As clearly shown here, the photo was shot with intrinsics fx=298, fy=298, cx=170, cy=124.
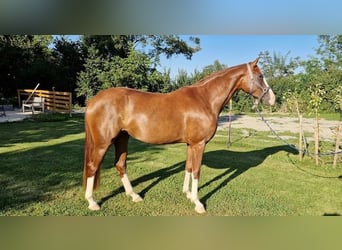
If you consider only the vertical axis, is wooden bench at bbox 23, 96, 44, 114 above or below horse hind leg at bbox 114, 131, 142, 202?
above

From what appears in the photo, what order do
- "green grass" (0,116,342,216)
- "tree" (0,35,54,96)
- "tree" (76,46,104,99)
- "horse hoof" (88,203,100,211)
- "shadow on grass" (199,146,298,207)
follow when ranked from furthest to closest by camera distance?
"tree" (76,46,104,99)
"tree" (0,35,54,96)
"shadow on grass" (199,146,298,207)
"green grass" (0,116,342,216)
"horse hoof" (88,203,100,211)

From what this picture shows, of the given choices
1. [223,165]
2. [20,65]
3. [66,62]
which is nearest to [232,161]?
[223,165]

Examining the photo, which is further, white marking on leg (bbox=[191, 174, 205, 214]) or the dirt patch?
the dirt patch

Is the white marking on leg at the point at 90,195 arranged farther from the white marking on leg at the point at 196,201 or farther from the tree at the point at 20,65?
the tree at the point at 20,65

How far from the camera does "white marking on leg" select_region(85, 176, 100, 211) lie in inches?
121

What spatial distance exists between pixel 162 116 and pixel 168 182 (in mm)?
1228

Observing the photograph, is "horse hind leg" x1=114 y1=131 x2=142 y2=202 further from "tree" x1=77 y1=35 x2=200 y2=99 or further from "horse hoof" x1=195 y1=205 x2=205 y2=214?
"tree" x1=77 y1=35 x2=200 y2=99

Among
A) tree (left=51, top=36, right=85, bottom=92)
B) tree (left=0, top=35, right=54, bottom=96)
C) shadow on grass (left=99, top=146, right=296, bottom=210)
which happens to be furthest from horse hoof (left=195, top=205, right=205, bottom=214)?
tree (left=51, top=36, right=85, bottom=92)

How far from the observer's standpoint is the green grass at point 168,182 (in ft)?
10.5

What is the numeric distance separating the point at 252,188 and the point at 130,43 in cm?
1236

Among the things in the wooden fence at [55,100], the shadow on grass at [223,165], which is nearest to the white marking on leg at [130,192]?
A: the shadow on grass at [223,165]

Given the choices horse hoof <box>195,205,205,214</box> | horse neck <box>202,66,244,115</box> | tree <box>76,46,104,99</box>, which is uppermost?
tree <box>76,46,104,99</box>

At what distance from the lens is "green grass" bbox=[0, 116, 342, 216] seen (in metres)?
3.19

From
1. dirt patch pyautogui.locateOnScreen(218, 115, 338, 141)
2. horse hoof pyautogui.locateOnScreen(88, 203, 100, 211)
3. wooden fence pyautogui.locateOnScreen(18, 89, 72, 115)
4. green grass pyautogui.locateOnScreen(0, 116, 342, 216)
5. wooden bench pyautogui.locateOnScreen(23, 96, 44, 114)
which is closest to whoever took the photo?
horse hoof pyautogui.locateOnScreen(88, 203, 100, 211)
